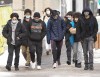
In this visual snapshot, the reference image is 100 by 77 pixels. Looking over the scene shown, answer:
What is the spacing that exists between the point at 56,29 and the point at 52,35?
0.77 ft

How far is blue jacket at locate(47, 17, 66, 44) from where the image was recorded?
16.6 metres

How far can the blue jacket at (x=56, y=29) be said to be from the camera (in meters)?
16.6

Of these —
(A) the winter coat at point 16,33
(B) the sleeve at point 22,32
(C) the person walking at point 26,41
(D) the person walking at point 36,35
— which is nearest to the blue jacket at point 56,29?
(D) the person walking at point 36,35

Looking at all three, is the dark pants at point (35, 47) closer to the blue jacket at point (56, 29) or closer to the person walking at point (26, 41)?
the person walking at point (26, 41)

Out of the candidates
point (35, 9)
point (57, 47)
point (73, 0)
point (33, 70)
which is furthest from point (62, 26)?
point (73, 0)

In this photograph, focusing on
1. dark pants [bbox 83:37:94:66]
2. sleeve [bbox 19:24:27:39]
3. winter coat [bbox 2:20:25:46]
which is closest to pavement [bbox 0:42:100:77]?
dark pants [bbox 83:37:94:66]

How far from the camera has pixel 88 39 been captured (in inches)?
622

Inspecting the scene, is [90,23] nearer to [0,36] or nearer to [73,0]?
[0,36]

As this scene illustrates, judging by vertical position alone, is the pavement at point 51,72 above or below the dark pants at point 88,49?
below

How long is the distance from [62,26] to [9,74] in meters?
2.56

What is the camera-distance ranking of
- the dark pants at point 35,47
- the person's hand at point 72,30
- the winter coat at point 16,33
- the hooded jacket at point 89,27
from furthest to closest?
the person's hand at point 72,30, the dark pants at point 35,47, the winter coat at point 16,33, the hooded jacket at point 89,27

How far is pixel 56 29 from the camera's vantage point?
1666 centimetres

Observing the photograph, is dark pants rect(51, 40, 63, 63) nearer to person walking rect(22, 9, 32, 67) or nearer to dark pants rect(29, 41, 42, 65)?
dark pants rect(29, 41, 42, 65)

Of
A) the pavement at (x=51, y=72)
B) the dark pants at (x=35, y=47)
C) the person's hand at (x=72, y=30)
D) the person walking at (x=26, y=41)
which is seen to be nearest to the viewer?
the pavement at (x=51, y=72)
